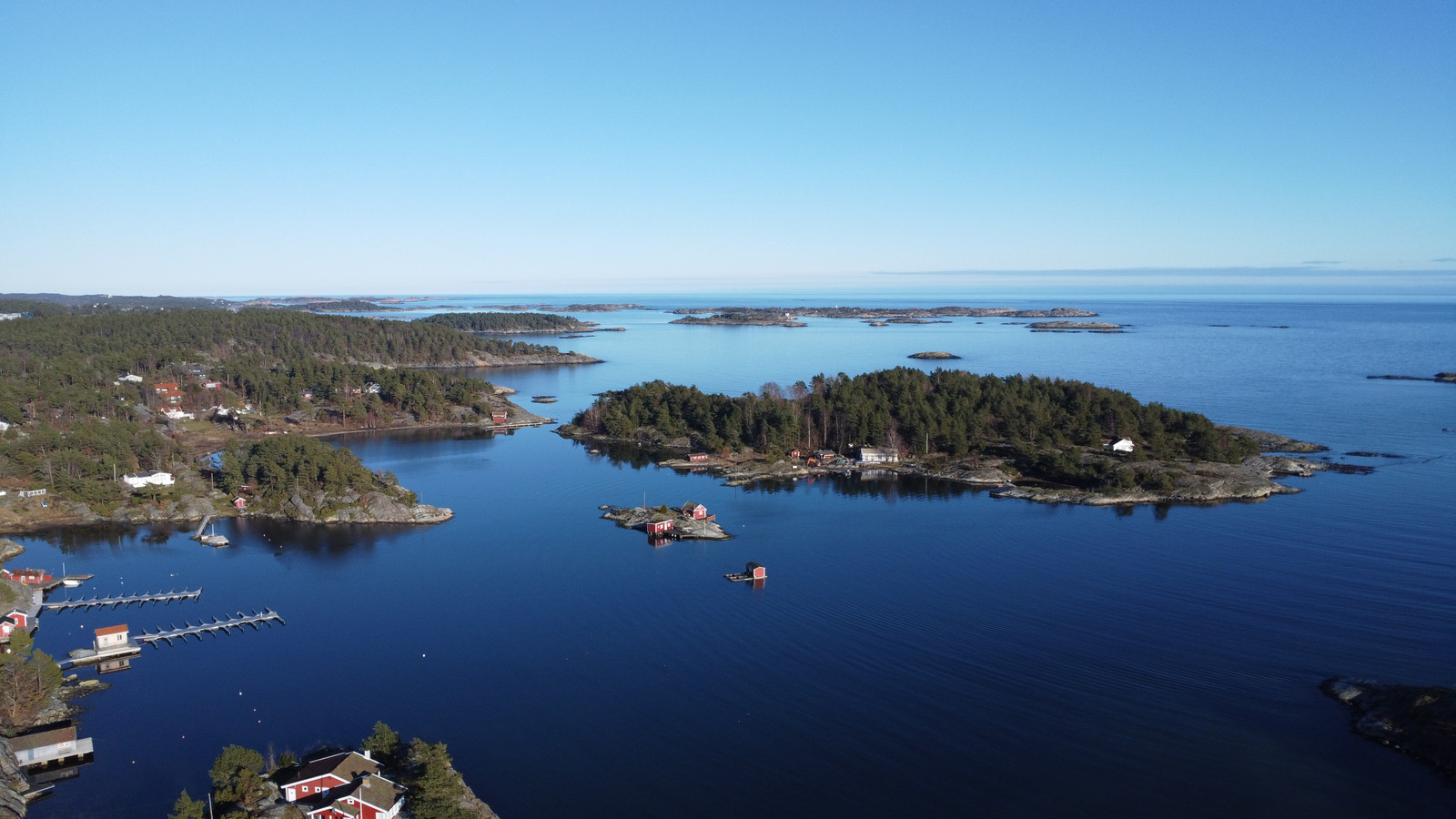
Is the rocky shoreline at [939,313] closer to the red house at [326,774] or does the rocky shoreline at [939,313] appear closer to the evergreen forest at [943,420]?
the evergreen forest at [943,420]

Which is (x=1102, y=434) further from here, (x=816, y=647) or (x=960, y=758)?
(x=960, y=758)

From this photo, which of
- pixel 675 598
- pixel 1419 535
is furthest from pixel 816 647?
pixel 1419 535

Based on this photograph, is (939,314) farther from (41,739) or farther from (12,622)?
(41,739)

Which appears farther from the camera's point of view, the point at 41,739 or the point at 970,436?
the point at 970,436

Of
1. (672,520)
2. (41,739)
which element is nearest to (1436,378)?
(672,520)

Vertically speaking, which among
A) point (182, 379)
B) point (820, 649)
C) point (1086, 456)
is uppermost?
point (182, 379)

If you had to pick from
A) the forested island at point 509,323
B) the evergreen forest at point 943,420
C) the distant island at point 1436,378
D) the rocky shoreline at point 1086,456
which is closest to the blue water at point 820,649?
the rocky shoreline at point 1086,456

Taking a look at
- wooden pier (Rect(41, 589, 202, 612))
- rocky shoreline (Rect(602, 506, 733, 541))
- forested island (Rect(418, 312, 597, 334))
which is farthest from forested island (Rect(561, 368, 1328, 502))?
forested island (Rect(418, 312, 597, 334))
